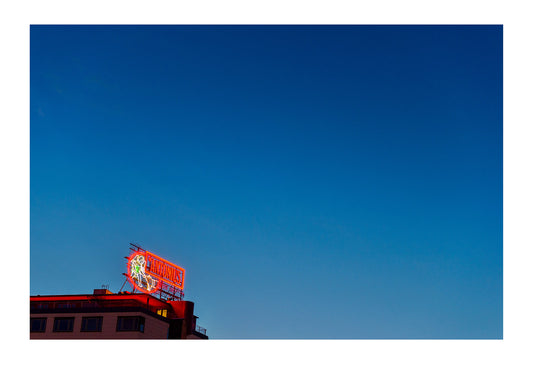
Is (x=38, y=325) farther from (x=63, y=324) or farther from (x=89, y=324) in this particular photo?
(x=89, y=324)

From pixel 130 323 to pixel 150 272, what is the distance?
12976 mm

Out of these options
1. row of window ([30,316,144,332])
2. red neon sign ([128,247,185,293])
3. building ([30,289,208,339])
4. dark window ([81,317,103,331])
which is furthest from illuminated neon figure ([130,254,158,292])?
row of window ([30,316,144,332])

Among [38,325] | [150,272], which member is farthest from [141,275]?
[38,325]

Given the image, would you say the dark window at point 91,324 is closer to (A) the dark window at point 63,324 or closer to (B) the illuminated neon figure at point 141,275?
(A) the dark window at point 63,324

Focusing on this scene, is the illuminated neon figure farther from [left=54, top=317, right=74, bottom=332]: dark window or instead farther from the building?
[left=54, top=317, right=74, bottom=332]: dark window

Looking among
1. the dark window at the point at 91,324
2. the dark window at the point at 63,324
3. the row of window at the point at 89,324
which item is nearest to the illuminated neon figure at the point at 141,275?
the dark window at the point at 91,324

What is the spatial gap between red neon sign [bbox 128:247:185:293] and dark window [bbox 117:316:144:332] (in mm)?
8858

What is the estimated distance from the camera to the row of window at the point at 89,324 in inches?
2569

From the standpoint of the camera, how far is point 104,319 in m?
66.1

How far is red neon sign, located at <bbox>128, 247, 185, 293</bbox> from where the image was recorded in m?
74.8
